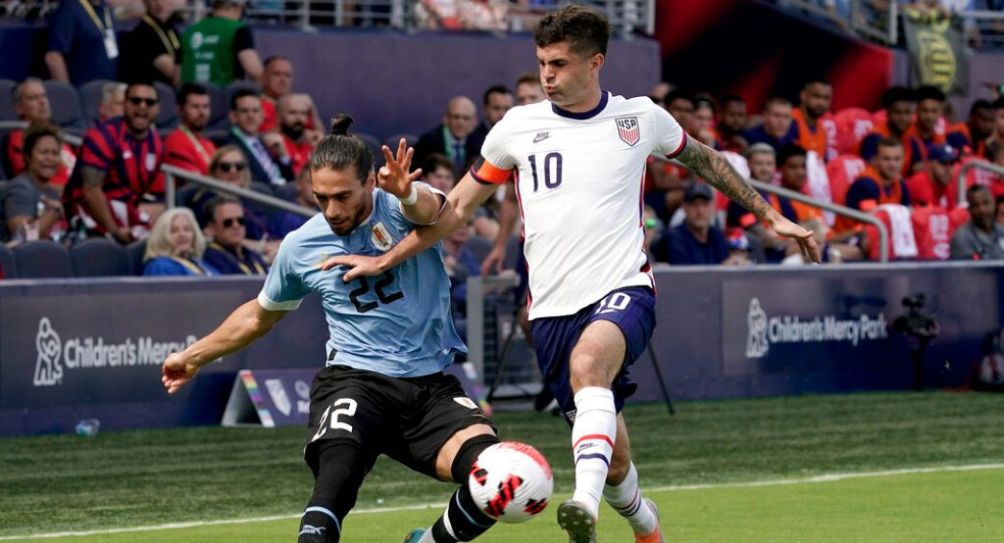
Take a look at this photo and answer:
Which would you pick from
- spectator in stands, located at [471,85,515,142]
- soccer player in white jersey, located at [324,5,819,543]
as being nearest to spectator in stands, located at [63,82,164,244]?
spectator in stands, located at [471,85,515,142]

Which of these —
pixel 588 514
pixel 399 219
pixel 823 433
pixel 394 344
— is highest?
pixel 399 219

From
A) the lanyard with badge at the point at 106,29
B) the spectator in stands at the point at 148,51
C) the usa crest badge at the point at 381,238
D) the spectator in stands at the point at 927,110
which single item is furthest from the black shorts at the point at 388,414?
the spectator in stands at the point at 927,110

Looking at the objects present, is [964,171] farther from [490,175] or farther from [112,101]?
[490,175]

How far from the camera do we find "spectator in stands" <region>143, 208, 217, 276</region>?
14992 mm

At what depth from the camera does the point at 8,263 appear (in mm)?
14688

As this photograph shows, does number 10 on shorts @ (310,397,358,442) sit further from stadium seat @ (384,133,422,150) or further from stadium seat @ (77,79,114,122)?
stadium seat @ (384,133,422,150)

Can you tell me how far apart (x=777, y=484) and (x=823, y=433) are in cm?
309

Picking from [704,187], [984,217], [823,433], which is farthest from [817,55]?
[823,433]

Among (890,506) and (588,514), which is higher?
(588,514)

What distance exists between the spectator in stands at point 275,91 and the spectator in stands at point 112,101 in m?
1.63

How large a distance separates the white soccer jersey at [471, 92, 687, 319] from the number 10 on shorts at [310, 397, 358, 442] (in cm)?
104

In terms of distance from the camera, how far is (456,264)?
55.3 feet

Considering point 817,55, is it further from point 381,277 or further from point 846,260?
point 381,277

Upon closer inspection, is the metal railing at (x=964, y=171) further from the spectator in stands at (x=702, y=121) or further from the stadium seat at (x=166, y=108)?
the stadium seat at (x=166, y=108)
